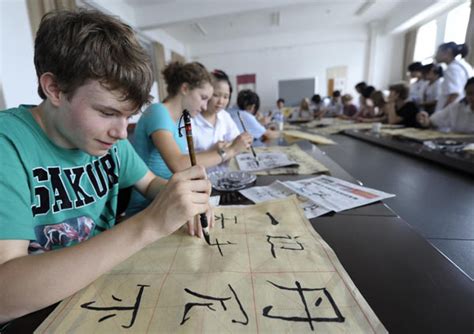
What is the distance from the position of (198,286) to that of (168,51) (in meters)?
5.63

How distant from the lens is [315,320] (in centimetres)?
27

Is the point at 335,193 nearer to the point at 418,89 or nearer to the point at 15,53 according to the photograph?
the point at 15,53

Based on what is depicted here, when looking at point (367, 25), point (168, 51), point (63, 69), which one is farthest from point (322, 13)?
point (63, 69)

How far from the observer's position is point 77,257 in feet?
1.04

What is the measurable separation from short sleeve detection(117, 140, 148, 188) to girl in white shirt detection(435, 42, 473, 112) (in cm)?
285

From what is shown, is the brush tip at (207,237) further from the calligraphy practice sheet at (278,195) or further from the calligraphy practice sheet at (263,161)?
the calligraphy practice sheet at (263,161)

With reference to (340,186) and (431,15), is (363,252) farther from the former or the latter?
(431,15)

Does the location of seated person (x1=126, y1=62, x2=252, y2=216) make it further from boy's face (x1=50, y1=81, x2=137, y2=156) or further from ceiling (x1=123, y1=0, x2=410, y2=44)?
ceiling (x1=123, y1=0, x2=410, y2=44)

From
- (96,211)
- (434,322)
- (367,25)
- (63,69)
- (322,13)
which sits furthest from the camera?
(367,25)

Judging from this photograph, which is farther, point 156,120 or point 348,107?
point 348,107

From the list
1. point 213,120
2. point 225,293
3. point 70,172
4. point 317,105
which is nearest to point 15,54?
point 213,120

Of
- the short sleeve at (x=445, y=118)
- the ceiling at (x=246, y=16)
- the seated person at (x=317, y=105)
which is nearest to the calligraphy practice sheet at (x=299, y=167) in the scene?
the short sleeve at (x=445, y=118)

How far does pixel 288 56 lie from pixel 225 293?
6237 millimetres

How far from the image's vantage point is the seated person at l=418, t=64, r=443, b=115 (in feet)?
9.64
